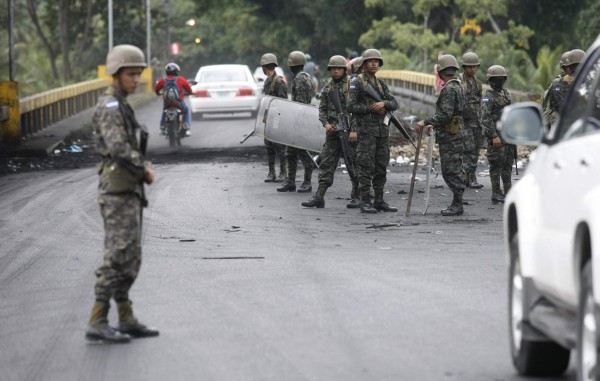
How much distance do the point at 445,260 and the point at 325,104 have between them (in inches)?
224

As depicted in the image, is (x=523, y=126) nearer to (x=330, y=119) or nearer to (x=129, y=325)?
(x=129, y=325)

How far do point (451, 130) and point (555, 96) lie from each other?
1.85 m

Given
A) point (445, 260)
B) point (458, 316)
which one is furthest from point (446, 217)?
point (458, 316)

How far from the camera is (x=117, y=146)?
8930 mm

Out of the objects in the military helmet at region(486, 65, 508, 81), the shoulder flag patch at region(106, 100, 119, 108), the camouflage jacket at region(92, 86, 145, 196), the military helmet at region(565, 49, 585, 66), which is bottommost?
the military helmet at region(486, 65, 508, 81)

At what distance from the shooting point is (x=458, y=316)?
32.0ft

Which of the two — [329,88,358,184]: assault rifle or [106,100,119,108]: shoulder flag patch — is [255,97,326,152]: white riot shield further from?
[106,100,119,108]: shoulder flag patch

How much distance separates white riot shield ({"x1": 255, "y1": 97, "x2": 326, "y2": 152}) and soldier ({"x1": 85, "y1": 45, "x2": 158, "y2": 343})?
37.2ft

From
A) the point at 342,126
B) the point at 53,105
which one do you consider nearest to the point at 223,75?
the point at 53,105

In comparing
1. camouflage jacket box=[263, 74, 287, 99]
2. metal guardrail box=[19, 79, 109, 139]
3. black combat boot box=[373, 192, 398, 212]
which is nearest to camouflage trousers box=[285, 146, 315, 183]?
camouflage jacket box=[263, 74, 287, 99]

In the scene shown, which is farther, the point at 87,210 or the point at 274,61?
the point at 274,61

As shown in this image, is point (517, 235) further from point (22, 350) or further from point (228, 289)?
point (228, 289)

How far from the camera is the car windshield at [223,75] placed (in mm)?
40656

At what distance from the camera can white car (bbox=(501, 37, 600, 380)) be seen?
6.29 meters
